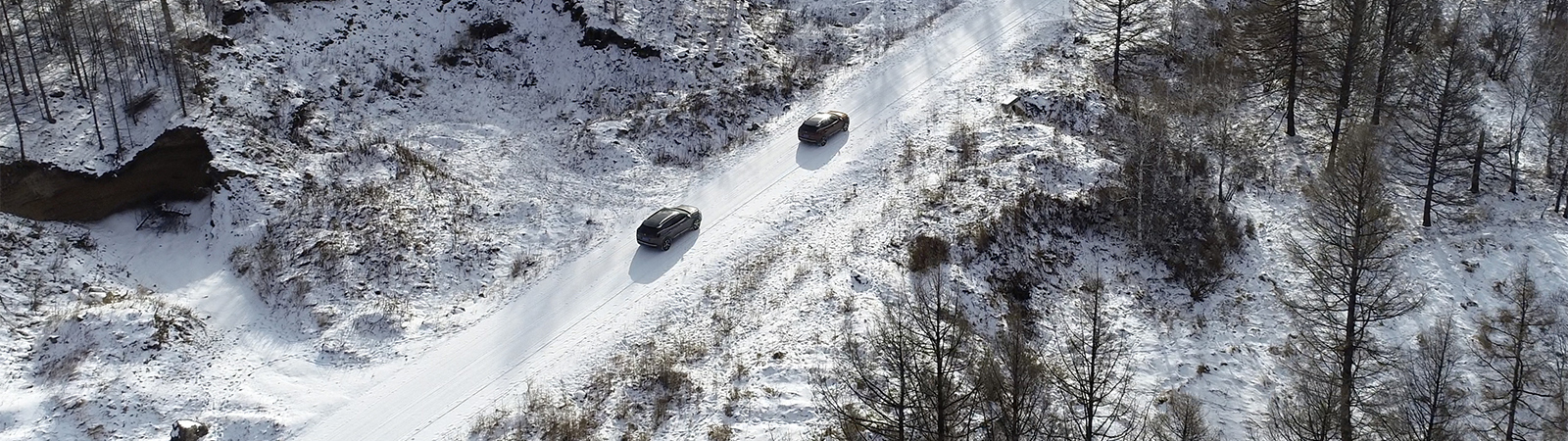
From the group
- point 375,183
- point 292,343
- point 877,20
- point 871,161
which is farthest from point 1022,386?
point 877,20

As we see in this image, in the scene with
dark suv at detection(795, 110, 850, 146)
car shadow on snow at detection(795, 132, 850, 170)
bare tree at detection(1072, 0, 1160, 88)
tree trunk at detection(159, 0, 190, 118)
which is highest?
tree trunk at detection(159, 0, 190, 118)

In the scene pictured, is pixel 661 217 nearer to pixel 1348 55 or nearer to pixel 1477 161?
→ pixel 1348 55

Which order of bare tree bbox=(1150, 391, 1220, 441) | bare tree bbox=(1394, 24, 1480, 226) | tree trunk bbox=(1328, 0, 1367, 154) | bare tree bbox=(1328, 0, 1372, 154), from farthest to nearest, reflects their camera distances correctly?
bare tree bbox=(1328, 0, 1372, 154)
tree trunk bbox=(1328, 0, 1367, 154)
bare tree bbox=(1394, 24, 1480, 226)
bare tree bbox=(1150, 391, 1220, 441)

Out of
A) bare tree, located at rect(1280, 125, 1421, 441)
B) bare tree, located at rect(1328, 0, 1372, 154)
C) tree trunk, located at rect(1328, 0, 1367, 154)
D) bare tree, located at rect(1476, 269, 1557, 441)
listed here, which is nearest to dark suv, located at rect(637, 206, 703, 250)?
bare tree, located at rect(1280, 125, 1421, 441)

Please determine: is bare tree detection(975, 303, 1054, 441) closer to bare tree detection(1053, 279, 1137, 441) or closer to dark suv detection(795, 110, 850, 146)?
bare tree detection(1053, 279, 1137, 441)

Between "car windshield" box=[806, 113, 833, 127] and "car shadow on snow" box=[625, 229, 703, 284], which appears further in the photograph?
"car windshield" box=[806, 113, 833, 127]

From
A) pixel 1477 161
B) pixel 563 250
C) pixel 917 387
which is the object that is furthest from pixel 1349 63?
pixel 563 250

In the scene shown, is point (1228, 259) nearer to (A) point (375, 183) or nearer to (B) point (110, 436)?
(A) point (375, 183)
